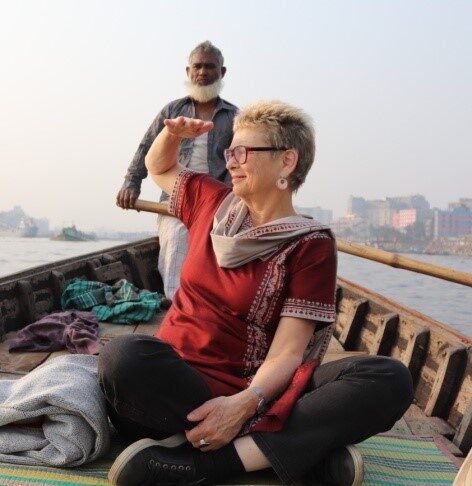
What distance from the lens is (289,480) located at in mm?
1861

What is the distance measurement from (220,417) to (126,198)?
2456 millimetres

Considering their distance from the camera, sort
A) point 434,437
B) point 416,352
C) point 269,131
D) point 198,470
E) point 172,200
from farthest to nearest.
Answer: point 416,352, point 434,437, point 172,200, point 269,131, point 198,470

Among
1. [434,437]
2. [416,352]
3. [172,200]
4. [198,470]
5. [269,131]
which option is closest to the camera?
[198,470]

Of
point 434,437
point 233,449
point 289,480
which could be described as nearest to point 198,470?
point 233,449

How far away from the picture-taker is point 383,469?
2123 mm

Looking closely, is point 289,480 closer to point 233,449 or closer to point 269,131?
point 233,449

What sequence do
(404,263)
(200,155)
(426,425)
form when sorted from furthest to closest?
(200,155) < (404,263) < (426,425)

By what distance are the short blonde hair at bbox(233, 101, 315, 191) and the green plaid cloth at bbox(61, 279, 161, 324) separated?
8.26ft

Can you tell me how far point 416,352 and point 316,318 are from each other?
1.64 meters

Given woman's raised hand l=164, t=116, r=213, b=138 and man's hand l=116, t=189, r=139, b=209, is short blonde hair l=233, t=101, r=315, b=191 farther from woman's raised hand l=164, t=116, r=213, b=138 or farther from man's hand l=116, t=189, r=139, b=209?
man's hand l=116, t=189, r=139, b=209

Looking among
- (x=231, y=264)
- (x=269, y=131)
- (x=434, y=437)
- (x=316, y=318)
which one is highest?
(x=269, y=131)

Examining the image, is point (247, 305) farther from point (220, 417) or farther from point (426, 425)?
point (426, 425)

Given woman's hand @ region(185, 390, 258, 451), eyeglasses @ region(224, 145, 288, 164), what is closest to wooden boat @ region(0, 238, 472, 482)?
woman's hand @ region(185, 390, 258, 451)

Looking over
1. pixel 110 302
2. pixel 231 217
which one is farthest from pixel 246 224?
pixel 110 302
